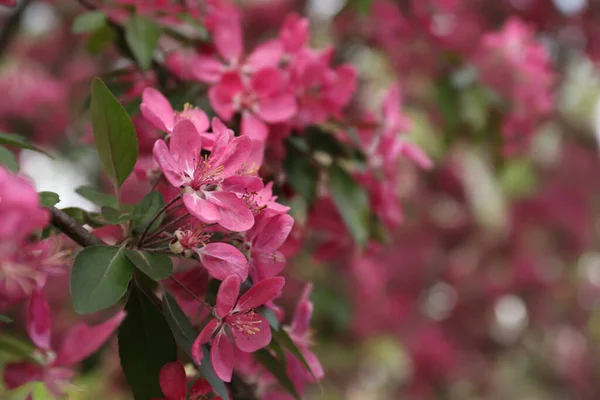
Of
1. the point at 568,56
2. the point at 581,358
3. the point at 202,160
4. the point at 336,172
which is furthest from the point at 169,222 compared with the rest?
the point at 581,358

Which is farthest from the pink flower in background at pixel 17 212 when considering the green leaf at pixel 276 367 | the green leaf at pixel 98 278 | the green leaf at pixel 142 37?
the green leaf at pixel 142 37

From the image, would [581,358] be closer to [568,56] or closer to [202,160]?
[568,56]

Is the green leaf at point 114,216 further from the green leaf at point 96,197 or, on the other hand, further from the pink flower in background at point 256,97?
the pink flower in background at point 256,97

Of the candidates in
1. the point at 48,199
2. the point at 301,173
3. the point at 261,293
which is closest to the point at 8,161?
the point at 48,199

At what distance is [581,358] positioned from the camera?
378 cm

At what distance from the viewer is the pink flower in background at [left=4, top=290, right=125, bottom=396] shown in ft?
2.34

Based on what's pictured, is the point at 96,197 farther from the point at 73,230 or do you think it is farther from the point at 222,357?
the point at 222,357

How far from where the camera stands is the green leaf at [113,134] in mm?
712

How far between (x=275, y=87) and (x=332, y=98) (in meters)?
0.11

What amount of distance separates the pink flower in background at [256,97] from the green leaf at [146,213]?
0.79 ft

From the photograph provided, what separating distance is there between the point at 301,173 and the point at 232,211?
1.19ft

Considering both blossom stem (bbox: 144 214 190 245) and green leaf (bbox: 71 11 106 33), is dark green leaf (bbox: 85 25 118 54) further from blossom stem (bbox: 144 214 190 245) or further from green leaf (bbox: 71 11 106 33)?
blossom stem (bbox: 144 214 190 245)

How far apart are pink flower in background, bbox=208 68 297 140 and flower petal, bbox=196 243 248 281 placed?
293 mm

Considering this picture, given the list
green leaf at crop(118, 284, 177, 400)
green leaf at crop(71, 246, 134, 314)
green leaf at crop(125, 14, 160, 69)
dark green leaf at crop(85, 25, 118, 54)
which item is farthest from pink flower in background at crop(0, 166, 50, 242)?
dark green leaf at crop(85, 25, 118, 54)
